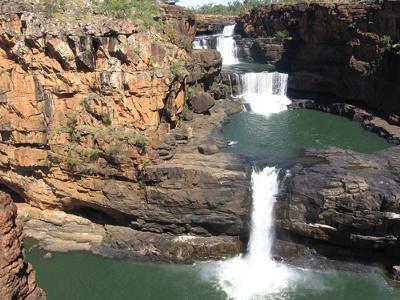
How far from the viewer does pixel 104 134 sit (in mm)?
19906

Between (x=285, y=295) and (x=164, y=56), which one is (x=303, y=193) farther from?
(x=164, y=56)

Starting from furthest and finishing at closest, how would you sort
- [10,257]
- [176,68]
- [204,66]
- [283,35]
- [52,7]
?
[283,35] < [204,66] < [176,68] < [52,7] < [10,257]

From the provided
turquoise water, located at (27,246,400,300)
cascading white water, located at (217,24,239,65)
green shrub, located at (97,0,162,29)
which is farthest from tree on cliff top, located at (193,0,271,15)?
turquoise water, located at (27,246,400,300)

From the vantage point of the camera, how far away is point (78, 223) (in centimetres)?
2114

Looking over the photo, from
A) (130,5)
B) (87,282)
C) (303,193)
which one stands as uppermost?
(130,5)

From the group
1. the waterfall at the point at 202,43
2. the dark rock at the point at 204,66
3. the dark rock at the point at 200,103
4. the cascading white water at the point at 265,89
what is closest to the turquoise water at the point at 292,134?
the cascading white water at the point at 265,89

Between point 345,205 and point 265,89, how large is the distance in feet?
57.4

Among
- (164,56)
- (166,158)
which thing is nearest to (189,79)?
(164,56)

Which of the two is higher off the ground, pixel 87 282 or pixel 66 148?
pixel 66 148

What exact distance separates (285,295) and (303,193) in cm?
Answer: 431

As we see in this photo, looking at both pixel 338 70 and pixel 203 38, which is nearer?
pixel 338 70

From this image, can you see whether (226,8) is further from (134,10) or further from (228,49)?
(134,10)

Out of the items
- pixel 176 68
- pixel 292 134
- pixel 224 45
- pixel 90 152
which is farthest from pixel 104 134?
pixel 224 45

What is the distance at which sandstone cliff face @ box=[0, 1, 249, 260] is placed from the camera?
765 inches
